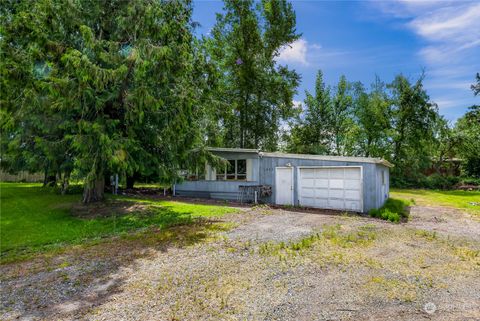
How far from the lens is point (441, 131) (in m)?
26.8

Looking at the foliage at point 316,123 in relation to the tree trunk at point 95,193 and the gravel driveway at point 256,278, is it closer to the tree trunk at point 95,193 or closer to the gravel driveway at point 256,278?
the tree trunk at point 95,193

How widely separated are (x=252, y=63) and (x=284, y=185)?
12.8 metres

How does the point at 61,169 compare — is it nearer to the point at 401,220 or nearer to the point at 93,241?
the point at 93,241

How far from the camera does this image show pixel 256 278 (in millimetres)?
4594

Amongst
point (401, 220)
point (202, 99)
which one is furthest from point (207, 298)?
point (202, 99)

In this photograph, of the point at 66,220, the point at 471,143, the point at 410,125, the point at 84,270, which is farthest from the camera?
the point at 410,125

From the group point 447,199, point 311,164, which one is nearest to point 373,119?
point 447,199

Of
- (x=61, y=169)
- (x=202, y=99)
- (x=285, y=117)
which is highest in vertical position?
(x=285, y=117)

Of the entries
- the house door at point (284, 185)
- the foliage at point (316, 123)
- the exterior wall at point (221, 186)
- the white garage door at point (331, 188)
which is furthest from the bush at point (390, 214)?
the foliage at point (316, 123)

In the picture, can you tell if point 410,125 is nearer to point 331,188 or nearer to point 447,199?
point 447,199

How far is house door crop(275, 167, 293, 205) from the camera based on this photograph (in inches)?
508

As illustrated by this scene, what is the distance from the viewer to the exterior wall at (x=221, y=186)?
14164 millimetres

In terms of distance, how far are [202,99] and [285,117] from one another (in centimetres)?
1387

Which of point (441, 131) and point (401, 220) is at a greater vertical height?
point (441, 131)
